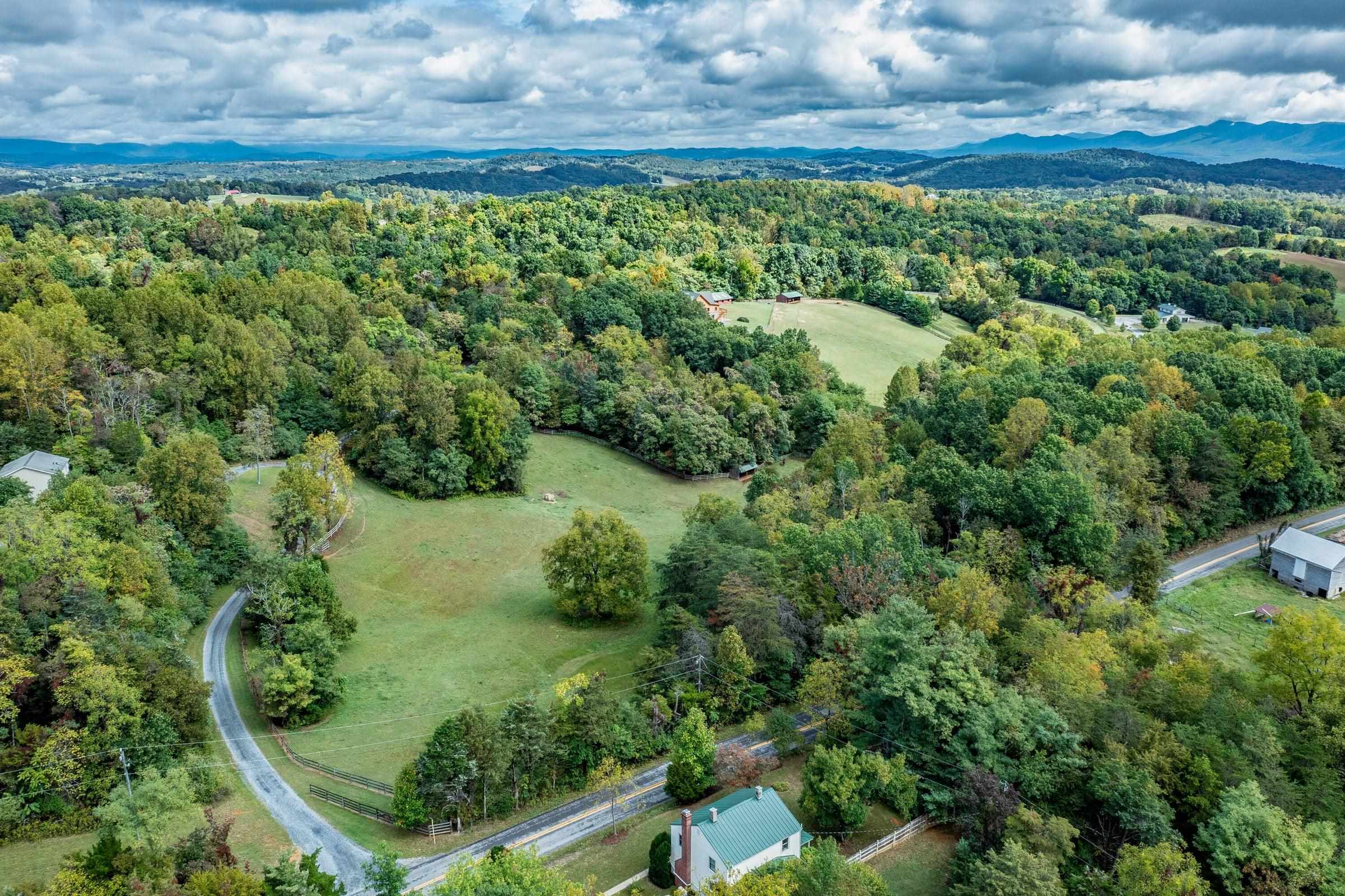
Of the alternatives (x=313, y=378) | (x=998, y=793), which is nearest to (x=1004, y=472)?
(x=998, y=793)

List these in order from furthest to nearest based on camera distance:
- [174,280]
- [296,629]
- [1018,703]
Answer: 1. [174,280]
2. [296,629]
3. [1018,703]

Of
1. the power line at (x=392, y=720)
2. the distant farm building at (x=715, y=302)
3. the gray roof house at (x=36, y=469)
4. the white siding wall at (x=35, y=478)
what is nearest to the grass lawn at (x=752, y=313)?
the distant farm building at (x=715, y=302)

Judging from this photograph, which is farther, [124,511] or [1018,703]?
[124,511]

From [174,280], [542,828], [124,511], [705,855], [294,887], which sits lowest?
[542,828]

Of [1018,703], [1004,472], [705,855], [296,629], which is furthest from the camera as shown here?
[1004,472]

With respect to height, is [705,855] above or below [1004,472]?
below

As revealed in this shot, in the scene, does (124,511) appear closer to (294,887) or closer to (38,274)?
(294,887)

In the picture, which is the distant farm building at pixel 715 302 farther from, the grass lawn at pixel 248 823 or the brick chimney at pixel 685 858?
the brick chimney at pixel 685 858

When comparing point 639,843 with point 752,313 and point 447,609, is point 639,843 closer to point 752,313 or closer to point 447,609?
point 447,609
